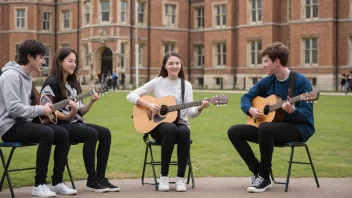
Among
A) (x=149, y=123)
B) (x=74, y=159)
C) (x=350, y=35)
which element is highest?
(x=350, y=35)

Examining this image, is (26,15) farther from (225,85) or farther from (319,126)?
(319,126)

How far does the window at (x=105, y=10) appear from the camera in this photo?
156ft

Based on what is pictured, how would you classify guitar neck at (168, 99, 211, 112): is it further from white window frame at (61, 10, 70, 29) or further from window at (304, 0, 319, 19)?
white window frame at (61, 10, 70, 29)

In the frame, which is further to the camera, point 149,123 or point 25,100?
point 149,123

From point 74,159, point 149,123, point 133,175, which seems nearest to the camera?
point 149,123

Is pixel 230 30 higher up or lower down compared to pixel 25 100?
higher up

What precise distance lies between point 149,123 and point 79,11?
4540 cm

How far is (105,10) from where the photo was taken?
156 ft

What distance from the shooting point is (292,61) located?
42656mm

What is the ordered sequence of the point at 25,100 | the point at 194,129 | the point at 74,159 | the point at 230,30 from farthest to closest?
the point at 230,30 → the point at 194,129 → the point at 74,159 → the point at 25,100

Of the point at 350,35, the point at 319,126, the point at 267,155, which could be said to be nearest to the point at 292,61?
the point at 350,35

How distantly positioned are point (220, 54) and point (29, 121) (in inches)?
1618

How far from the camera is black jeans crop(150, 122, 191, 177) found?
26.3 ft

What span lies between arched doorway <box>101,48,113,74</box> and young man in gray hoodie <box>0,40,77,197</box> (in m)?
40.8
